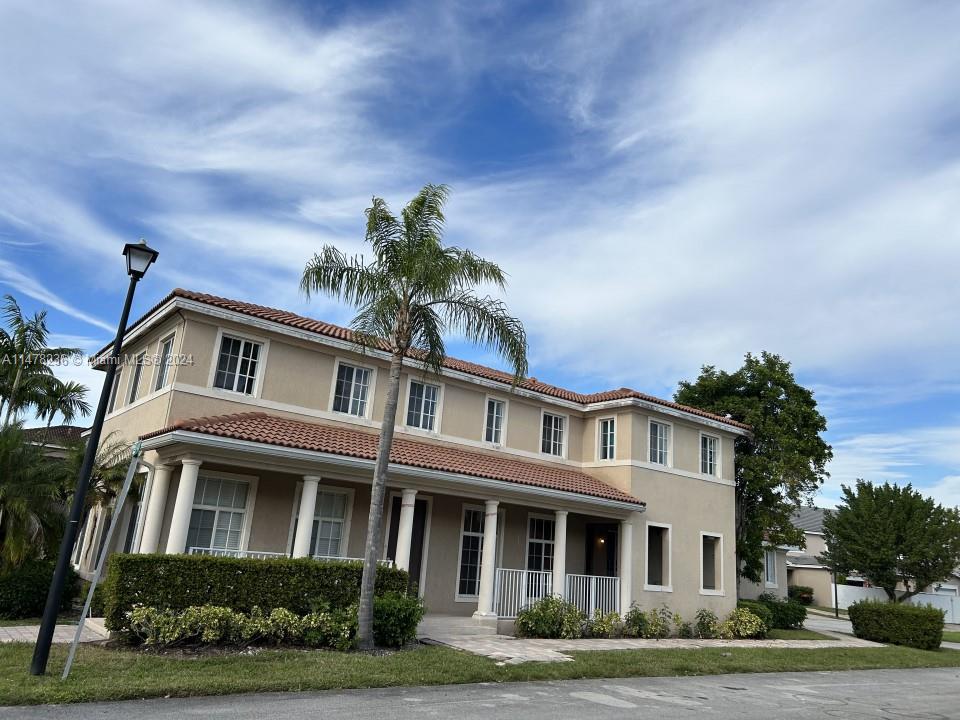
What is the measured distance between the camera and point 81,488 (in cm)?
833

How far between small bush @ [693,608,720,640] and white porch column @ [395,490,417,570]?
9.49 meters

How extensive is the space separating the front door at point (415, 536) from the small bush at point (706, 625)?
8.09m

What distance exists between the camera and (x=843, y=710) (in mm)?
9953

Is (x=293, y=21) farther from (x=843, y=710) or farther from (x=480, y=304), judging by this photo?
(x=843, y=710)

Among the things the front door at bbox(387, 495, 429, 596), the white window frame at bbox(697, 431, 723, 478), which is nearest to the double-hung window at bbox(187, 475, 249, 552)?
the front door at bbox(387, 495, 429, 596)

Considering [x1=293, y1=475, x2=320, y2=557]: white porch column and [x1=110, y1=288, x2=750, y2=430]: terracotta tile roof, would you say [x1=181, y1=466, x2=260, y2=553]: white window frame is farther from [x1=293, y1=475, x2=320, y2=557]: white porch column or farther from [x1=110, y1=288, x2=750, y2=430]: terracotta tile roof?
[x1=110, y1=288, x2=750, y2=430]: terracotta tile roof

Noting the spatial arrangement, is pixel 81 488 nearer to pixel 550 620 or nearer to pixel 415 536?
pixel 415 536

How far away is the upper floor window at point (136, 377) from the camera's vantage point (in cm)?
1666

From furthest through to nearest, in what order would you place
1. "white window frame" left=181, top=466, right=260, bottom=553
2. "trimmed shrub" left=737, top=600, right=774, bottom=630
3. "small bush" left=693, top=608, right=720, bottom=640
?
"trimmed shrub" left=737, top=600, right=774, bottom=630 < "small bush" left=693, top=608, right=720, bottom=640 < "white window frame" left=181, top=466, right=260, bottom=553

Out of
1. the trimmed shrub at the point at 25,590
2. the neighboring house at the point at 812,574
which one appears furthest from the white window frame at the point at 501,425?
the neighboring house at the point at 812,574

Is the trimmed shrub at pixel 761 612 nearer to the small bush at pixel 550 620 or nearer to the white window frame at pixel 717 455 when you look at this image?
the white window frame at pixel 717 455

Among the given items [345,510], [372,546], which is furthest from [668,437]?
[372,546]

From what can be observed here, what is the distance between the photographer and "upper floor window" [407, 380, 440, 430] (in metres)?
17.4

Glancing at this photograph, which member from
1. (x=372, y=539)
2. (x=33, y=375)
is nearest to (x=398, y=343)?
(x=372, y=539)
